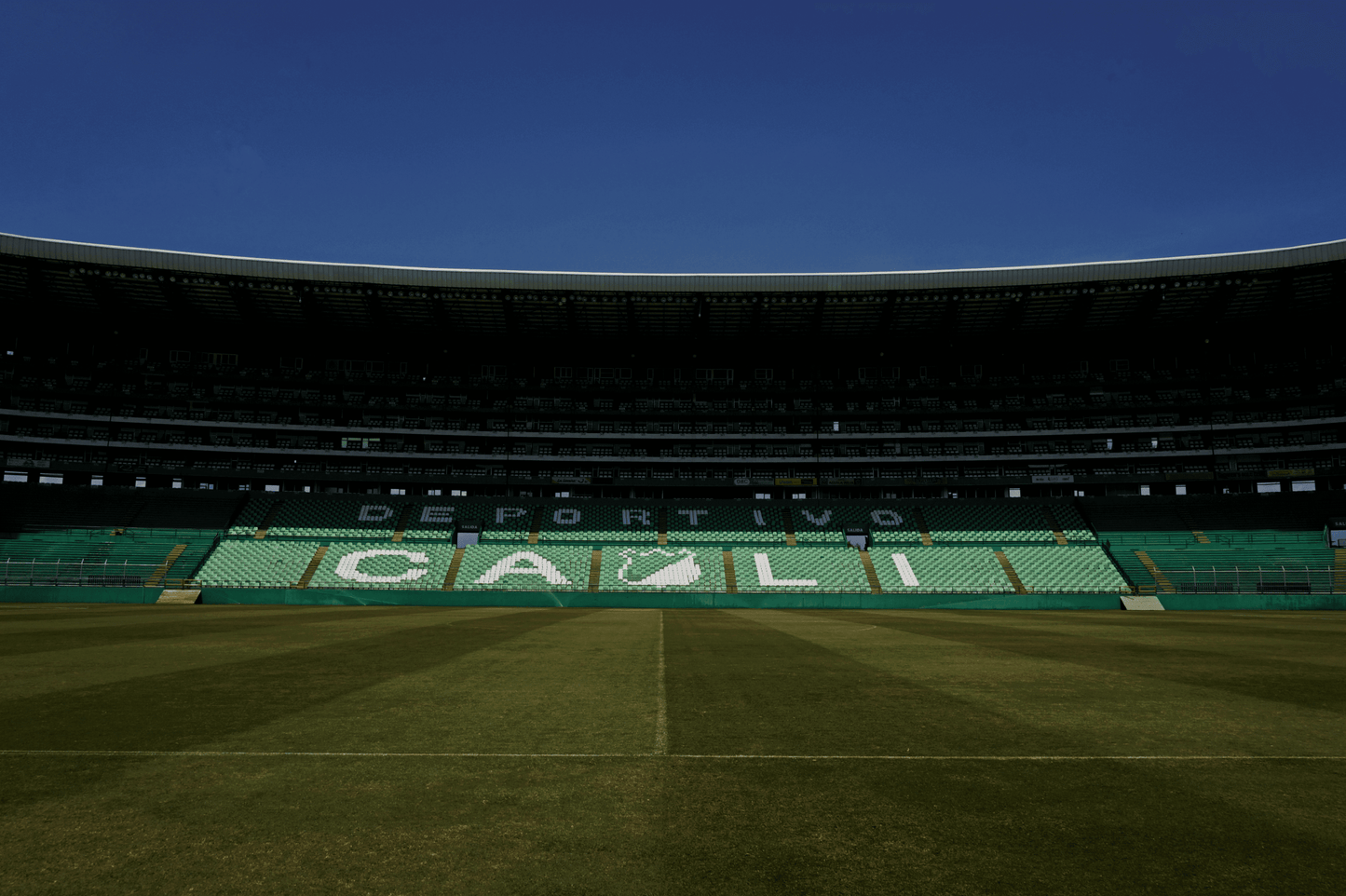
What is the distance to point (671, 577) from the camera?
4678 centimetres

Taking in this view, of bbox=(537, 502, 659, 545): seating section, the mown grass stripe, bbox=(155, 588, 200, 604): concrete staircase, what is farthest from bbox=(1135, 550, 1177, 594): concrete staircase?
bbox=(155, 588, 200, 604): concrete staircase

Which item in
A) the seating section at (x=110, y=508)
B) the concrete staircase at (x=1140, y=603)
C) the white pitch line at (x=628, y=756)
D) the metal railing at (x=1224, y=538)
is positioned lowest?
the concrete staircase at (x=1140, y=603)

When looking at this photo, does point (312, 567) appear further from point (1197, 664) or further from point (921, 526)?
point (1197, 664)

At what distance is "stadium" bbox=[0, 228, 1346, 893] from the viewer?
13.2ft

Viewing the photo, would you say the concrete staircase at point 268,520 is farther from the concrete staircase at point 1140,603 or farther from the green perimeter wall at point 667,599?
the concrete staircase at point 1140,603

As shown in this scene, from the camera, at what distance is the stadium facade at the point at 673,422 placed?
4947cm

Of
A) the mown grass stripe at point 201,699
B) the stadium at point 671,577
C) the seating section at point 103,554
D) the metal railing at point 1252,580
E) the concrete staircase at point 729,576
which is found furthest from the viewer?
the concrete staircase at point 729,576

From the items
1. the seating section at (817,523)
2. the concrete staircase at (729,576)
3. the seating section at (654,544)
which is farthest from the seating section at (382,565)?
the seating section at (817,523)

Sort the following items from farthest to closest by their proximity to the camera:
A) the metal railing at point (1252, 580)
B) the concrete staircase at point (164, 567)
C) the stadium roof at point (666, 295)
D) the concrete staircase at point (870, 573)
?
the stadium roof at point (666, 295) → the concrete staircase at point (870, 573) → the concrete staircase at point (164, 567) → the metal railing at point (1252, 580)

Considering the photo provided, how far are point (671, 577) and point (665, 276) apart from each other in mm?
23125

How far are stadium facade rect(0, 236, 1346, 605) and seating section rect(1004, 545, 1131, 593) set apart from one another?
Result: 0.99 ft

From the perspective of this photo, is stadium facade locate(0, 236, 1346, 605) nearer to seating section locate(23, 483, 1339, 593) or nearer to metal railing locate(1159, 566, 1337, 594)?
seating section locate(23, 483, 1339, 593)

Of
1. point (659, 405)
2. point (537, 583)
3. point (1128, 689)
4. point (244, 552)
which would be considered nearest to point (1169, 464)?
point (659, 405)

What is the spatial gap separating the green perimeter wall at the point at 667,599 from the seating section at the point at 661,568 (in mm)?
4619
